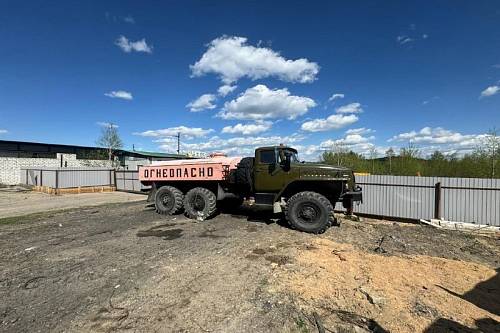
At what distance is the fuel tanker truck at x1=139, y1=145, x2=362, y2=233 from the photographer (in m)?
8.09

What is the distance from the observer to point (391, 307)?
12.5 feet

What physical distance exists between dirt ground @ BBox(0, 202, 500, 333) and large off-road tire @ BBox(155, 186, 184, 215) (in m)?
2.56

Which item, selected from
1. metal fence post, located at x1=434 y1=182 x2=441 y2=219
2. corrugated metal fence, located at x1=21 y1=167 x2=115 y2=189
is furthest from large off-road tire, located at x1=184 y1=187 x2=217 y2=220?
corrugated metal fence, located at x1=21 y1=167 x2=115 y2=189

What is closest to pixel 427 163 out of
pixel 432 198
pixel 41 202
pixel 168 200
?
pixel 432 198

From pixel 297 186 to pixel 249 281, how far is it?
14.6 feet

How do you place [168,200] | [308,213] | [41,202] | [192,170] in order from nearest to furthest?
1. [308,213]
2. [192,170]
3. [168,200]
4. [41,202]

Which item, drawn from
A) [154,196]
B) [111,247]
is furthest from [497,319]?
[154,196]

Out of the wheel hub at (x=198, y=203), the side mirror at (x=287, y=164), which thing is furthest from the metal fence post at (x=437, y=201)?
the wheel hub at (x=198, y=203)

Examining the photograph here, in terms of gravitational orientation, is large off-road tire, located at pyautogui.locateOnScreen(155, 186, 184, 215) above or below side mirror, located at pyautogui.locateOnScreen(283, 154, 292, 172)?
below

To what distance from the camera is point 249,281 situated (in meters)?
4.67

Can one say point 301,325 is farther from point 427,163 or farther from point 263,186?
point 427,163

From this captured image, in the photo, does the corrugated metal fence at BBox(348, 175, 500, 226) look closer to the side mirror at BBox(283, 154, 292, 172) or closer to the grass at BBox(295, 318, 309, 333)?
the side mirror at BBox(283, 154, 292, 172)

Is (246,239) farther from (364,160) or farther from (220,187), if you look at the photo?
(364,160)

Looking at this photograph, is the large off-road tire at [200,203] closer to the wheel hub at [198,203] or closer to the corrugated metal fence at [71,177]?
the wheel hub at [198,203]
